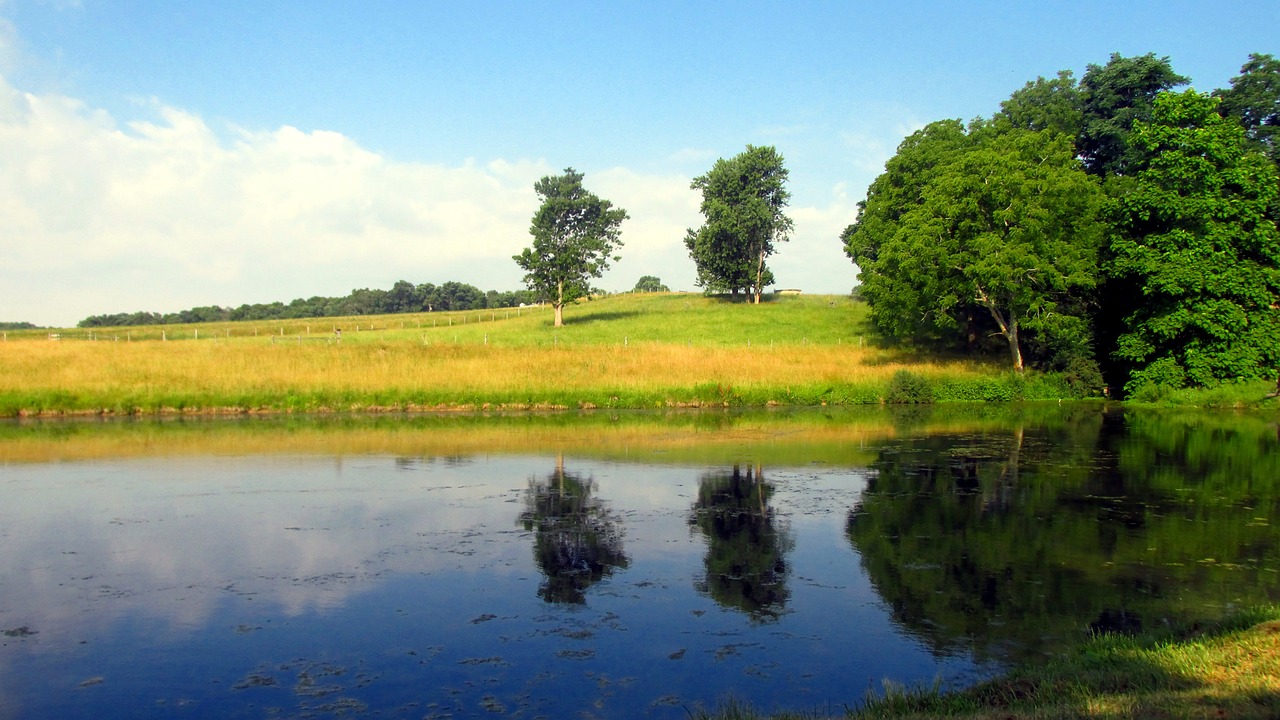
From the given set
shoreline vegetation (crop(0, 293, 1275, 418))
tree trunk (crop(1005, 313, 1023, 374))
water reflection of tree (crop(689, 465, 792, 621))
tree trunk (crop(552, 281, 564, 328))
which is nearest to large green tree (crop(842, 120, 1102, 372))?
tree trunk (crop(1005, 313, 1023, 374))

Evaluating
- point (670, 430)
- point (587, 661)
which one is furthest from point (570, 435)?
point (587, 661)

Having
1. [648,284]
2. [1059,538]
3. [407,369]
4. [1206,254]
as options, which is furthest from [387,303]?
[1059,538]

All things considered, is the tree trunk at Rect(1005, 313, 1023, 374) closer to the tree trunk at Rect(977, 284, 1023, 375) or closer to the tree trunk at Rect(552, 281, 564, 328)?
the tree trunk at Rect(977, 284, 1023, 375)

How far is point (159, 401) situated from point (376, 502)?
21396 millimetres

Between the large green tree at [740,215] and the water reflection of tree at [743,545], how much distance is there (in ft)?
197

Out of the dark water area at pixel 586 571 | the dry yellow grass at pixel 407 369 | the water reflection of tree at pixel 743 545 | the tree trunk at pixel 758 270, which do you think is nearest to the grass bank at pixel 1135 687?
the dark water area at pixel 586 571

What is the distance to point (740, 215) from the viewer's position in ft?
249

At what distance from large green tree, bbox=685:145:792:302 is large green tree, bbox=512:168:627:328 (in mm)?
8967

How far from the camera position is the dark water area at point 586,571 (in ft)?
27.1

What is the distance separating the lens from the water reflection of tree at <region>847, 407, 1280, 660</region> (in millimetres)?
9812

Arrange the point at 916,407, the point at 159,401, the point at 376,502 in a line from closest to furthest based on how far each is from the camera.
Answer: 1. the point at 376,502
2. the point at 159,401
3. the point at 916,407

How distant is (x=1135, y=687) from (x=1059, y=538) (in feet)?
22.8

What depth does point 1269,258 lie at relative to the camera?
116 ft

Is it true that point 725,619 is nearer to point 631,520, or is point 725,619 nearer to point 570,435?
point 631,520
